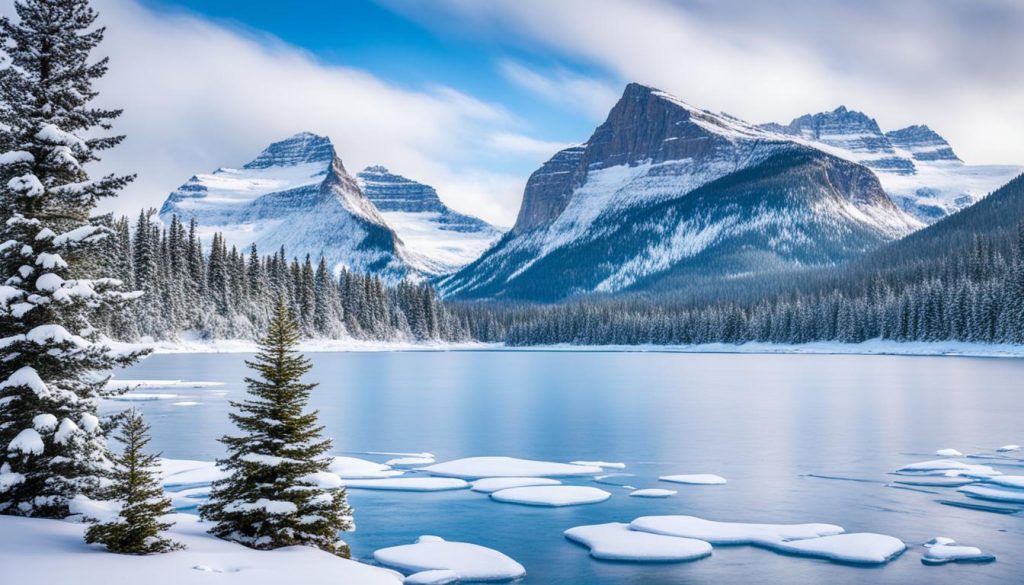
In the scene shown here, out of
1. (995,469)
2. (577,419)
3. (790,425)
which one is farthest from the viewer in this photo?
(577,419)

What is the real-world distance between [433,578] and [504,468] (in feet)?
45.9

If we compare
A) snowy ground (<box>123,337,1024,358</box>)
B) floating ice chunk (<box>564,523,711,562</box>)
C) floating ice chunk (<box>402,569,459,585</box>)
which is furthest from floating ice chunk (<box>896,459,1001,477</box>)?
snowy ground (<box>123,337,1024,358</box>)

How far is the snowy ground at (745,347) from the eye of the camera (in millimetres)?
124188

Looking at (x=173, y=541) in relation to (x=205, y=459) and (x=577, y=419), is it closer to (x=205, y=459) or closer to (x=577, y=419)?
(x=205, y=459)

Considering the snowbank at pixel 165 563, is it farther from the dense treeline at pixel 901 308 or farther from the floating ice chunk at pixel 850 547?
the dense treeline at pixel 901 308

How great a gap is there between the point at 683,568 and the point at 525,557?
12.3 ft

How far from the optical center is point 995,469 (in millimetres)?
31031

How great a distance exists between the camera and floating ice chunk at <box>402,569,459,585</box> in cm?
1756

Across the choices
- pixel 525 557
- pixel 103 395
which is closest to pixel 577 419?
pixel 525 557

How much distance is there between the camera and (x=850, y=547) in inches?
792

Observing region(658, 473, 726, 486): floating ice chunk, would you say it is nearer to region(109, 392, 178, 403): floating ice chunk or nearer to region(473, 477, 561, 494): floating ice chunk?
region(473, 477, 561, 494): floating ice chunk

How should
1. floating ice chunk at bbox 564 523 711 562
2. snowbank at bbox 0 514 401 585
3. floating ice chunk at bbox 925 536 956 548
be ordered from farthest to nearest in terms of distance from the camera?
1. floating ice chunk at bbox 925 536 956 548
2. floating ice chunk at bbox 564 523 711 562
3. snowbank at bbox 0 514 401 585

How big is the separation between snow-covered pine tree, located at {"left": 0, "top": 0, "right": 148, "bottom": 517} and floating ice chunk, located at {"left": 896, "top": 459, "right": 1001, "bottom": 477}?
27.4 m

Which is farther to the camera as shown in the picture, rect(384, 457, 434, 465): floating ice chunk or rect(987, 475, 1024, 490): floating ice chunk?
rect(384, 457, 434, 465): floating ice chunk
